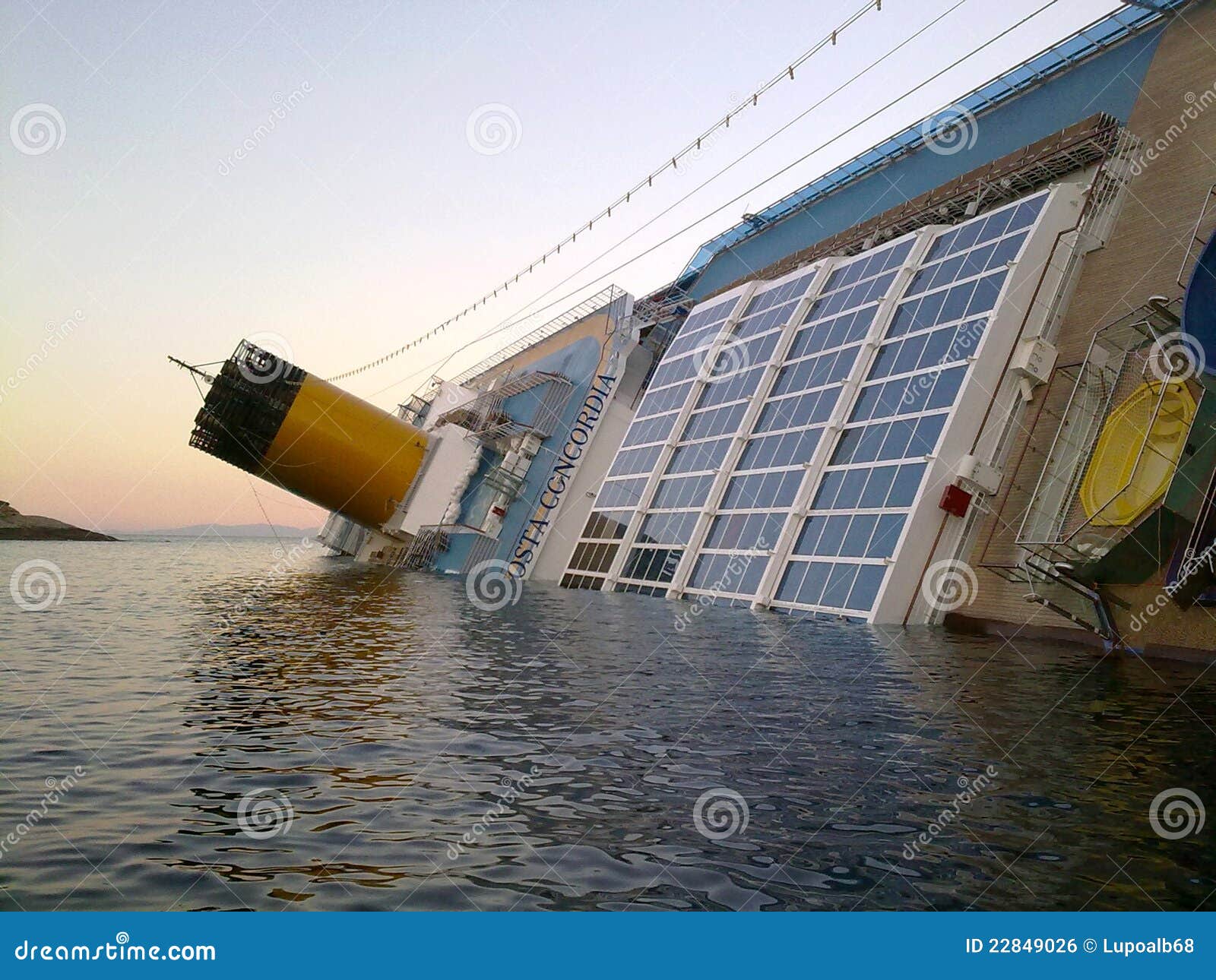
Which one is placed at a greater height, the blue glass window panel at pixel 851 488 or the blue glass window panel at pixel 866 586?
the blue glass window panel at pixel 851 488

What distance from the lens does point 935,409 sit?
22.8 m

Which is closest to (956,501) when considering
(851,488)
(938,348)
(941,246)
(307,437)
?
(851,488)

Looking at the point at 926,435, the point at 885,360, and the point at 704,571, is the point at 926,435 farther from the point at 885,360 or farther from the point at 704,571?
the point at 704,571

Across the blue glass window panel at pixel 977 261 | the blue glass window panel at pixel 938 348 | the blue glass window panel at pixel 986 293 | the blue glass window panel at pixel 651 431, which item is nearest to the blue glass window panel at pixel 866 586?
the blue glass window panel at pixel 938 348

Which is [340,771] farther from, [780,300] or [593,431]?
[593,431]

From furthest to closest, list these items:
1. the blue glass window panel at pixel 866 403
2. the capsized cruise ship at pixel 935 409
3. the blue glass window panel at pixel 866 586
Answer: the blue glass window panel at pixel 866 403 < the blue glass window panel at pixel 866 586 < the capsized cruise ship at pixel 935 409

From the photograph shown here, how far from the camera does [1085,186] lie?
23.8 metres

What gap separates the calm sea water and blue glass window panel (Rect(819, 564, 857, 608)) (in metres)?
6.42

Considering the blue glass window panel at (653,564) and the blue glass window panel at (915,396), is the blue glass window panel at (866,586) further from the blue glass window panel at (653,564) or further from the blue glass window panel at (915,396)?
the blue glass window panel at (653,564)

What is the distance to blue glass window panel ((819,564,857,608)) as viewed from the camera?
74.0 feet

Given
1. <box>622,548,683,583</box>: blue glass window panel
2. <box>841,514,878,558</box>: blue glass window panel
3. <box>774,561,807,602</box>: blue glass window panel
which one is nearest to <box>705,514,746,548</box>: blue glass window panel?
<box>622,548,683,583</box>: blue glass window panel

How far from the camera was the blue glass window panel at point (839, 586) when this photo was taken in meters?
22.6

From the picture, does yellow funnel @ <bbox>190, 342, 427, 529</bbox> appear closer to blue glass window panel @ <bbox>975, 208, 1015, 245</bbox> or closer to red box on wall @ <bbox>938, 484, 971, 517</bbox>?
blue glass window panel @ <bbox>975, 208, 1015, 245</bbox>

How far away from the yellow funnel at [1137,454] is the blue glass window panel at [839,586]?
562 centimetres
